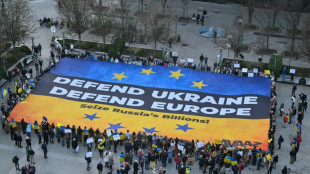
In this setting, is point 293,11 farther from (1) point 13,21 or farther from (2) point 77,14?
(1) point 13,21

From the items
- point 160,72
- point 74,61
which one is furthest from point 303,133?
point 74,61

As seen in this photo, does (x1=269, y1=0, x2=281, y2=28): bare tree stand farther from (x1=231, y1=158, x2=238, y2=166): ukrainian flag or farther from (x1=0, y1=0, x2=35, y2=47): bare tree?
(x1=231, y1=158, x2=238, y2=166): ukrainian flag

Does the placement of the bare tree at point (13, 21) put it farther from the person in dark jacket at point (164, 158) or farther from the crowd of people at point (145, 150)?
the person in dark jacket at point (164, 158)

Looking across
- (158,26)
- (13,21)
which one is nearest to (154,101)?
(158,26)

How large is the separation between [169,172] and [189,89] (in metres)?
12.6

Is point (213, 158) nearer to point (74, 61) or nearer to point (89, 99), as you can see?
point (89, 99)

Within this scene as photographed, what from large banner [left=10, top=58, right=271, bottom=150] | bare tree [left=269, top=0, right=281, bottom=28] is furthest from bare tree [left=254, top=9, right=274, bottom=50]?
large banner [left=10, top=58, right=271, bottom=150]

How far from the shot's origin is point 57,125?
1809 inches

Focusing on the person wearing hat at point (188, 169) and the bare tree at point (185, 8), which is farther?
the bare tree at point (185, 8)

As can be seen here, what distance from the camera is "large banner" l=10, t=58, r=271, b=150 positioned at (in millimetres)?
46625

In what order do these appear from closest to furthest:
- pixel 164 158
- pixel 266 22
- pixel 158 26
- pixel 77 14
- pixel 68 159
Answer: pixel 164 158
pixel 68 159
pixel 158 26
pixel 77 14
pixel 266 22

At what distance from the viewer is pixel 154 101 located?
167 feet

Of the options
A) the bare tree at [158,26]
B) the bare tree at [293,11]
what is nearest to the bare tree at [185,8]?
the bare tree at [158,26]

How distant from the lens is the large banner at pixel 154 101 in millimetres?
46625
